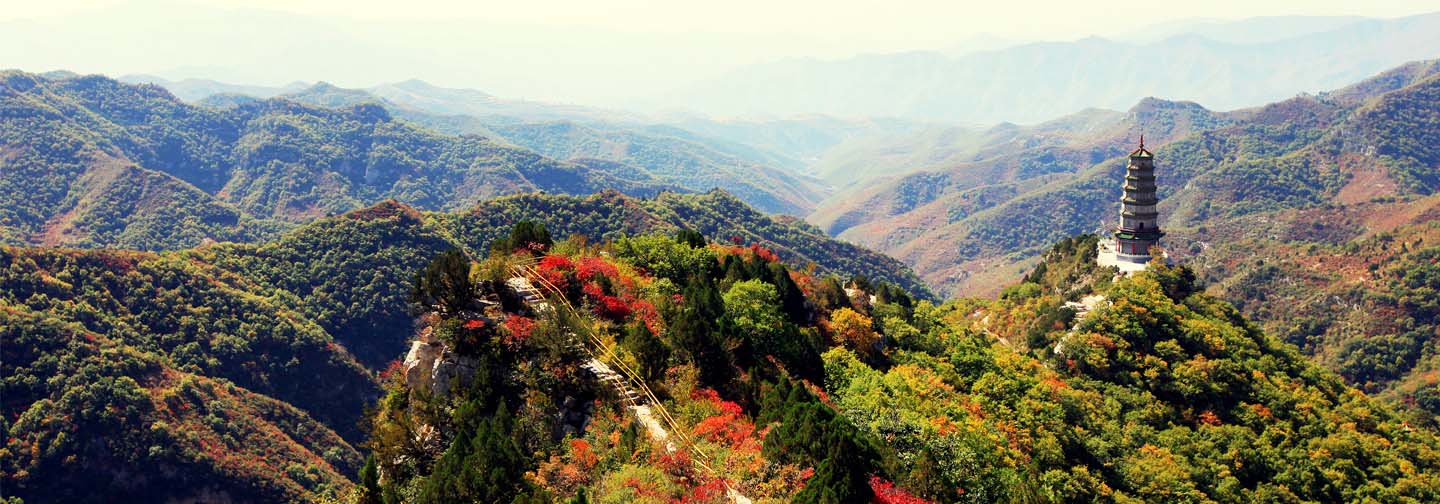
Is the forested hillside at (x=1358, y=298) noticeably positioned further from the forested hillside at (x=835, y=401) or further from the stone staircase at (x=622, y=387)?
the stone staircase at (x=622, y=387)

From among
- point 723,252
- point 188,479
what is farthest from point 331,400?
point 723,252

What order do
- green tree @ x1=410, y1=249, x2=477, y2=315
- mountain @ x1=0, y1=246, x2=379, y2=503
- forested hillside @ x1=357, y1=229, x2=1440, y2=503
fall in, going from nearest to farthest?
forested hillside @ x1=357, y1=229, x2=1440, y2=503, green tree @ x1=410, y1=249, x2=477, y2=315, mountain @ x1=0, y1=246, x2=379, y2=503

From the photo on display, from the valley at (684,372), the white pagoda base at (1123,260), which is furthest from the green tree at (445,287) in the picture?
the white pagoda base at (1123,260)

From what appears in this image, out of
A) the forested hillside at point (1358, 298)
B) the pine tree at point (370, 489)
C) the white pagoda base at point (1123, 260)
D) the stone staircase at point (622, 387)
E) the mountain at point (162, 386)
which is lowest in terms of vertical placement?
the forested hillside at point (1358, 298)

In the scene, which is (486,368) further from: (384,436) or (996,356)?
(996,356)

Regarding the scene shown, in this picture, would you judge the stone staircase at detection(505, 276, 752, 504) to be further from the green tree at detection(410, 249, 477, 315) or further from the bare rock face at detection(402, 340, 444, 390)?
the bare rock face at detection(402, 340, 444, 390)

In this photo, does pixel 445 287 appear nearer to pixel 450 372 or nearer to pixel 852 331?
pixel 450 372

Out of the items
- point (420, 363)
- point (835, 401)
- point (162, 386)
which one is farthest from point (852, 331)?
point (162, 386)

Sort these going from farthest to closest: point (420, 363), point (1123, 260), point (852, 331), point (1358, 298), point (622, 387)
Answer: point (1358, 298) < point (1123, 260) < point (852, 331) < point (420, 363) < point (622, 387)

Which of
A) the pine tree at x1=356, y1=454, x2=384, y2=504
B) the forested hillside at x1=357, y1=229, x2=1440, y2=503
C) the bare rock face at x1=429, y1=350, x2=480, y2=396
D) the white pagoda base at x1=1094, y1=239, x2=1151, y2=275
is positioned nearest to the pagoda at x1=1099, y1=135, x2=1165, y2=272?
the white pagoda base at x1=1094, y1=239, x2=1151, y2=275
